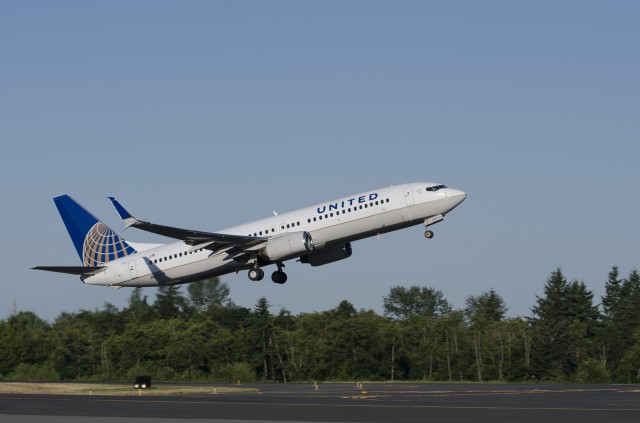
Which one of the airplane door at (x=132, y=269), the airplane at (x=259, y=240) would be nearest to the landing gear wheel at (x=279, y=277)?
the airplane at (x=259, y=240)

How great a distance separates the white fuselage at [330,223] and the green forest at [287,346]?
1077 inches

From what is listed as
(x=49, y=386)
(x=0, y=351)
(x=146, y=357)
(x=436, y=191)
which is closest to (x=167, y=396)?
(x=49, y=386)

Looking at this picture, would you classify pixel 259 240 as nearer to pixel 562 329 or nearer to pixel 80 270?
pixel 80 270

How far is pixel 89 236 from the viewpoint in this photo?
76938mm

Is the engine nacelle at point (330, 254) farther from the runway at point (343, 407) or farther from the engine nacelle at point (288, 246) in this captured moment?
the runway at point (343, 407)

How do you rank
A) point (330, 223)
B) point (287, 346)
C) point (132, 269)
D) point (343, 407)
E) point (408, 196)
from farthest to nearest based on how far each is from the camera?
point (287, 346)
point (132, 269)
point (330, 223)
point (408, 196)
point (343, 407)

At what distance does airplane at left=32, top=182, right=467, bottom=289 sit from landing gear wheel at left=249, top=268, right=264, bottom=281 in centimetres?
7

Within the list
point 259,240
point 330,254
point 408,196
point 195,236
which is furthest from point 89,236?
point 408,196

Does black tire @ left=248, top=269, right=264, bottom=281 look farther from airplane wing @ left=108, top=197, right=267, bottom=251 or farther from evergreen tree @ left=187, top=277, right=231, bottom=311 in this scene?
evergreen tree @ left=187, top=277, right=231, bottom=311

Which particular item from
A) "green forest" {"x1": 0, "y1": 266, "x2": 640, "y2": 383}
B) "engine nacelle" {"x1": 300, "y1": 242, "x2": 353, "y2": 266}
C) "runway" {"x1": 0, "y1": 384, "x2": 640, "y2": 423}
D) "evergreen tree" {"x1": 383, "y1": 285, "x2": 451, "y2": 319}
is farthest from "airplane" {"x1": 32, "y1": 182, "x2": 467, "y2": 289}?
"evergreen tree" {"x1": 383, "y1": 285, "x2": 451, "y2": 319}

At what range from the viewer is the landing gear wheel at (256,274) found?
6775 centimetres

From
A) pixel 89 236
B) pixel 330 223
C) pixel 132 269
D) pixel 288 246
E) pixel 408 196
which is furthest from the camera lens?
pixel 89 236

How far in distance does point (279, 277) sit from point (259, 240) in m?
5.25

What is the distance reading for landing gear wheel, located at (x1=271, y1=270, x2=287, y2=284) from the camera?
229 ft
